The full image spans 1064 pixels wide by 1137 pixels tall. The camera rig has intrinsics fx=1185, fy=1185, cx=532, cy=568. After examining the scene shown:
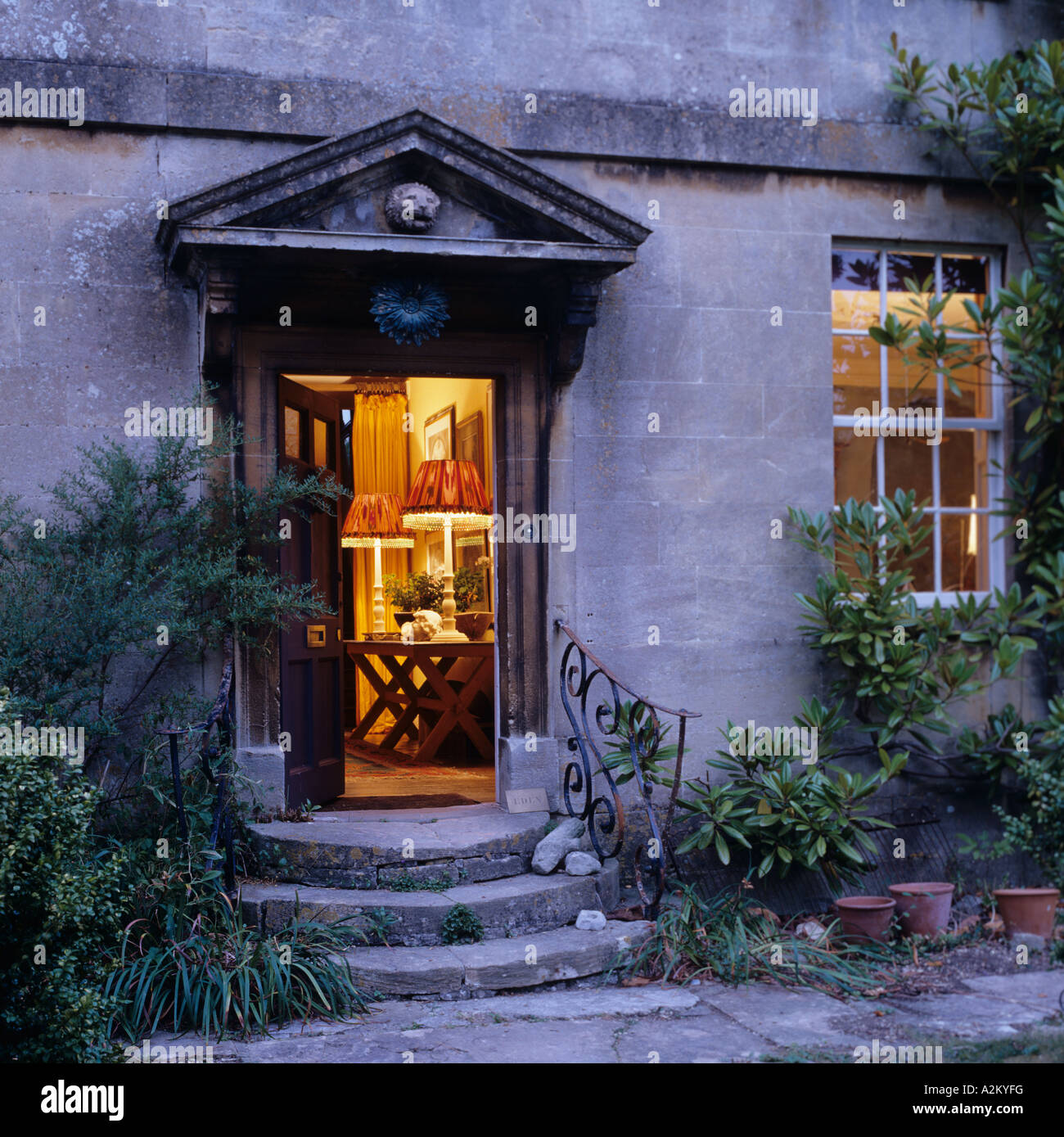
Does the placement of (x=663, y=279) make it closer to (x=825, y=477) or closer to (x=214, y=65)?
(x=825, y=477)

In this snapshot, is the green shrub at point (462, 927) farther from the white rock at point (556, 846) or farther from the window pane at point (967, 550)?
the window pane at point (967, 550)

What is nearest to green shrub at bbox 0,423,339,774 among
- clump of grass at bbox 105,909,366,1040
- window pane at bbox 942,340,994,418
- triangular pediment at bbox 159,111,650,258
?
triangular pediment at bbox 159,111,650,258

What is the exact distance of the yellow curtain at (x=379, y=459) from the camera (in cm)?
1084

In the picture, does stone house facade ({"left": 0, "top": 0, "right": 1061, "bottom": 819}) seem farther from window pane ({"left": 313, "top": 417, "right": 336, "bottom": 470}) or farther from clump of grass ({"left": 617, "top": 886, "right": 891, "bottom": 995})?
clump of grass ({"left": 617, "top": 886, "right": 891, "bottom": 995})

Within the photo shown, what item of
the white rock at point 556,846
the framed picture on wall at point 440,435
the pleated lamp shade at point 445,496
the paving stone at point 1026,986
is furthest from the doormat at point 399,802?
the framed picture on wall at point 440,435

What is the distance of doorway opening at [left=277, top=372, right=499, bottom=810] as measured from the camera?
21.2 ft

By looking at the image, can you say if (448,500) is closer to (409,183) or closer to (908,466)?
(409,183)

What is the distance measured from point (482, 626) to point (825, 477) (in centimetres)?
296

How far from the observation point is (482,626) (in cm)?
862

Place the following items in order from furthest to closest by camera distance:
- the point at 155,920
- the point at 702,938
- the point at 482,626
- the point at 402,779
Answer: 1. the point at 482,626
2. the point at 402,779
3. the point at 702,938
4. the point at 155,920

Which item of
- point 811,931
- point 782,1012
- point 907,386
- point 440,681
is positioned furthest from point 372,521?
point 782,1012

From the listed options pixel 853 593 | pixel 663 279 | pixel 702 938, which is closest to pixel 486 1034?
pixel 702 938

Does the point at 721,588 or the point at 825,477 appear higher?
the point at 825,477

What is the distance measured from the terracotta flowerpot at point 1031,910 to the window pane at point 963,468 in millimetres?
2333
